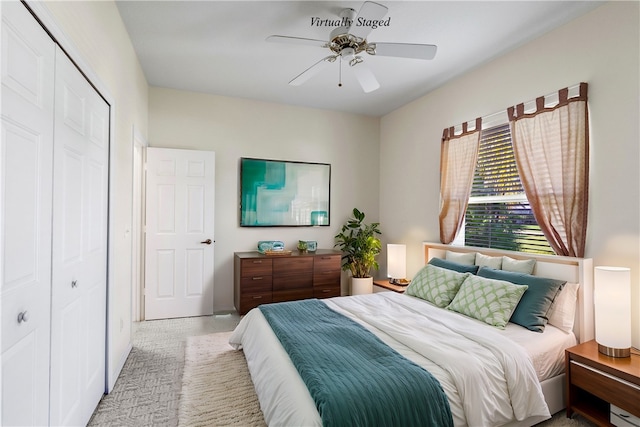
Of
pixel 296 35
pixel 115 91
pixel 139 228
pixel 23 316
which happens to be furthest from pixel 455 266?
pixel 139 228

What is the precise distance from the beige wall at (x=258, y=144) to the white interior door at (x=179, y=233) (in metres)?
0.18

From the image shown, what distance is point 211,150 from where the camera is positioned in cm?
427

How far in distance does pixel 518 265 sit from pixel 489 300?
1.78ft

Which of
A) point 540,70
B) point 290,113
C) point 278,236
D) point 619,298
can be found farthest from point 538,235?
→ point 290,113

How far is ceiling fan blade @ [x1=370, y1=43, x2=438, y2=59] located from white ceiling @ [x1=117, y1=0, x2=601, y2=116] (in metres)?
0.30

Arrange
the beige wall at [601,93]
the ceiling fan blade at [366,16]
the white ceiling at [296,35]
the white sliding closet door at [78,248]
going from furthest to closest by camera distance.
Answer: the white ceiling at [296,35]
the beige wall at [601,93]
the ceiling fan blade at [366,16]
the white sliding closet door at [78,248]

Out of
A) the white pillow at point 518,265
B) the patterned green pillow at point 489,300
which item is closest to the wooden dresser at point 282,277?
the patterned green pillow at point 489,300

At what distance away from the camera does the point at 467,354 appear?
1845mm

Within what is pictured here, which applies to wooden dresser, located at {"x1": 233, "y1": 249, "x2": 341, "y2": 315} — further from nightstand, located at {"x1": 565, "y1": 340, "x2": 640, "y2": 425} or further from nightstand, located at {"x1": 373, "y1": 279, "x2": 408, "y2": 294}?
nightstand, located at {"x1": 565, "y1": 340, "x2": 640, "y2": 425}

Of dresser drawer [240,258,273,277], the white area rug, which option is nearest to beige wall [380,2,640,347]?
the white area rug

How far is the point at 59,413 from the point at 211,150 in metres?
3.25

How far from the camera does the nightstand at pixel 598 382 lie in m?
1.80

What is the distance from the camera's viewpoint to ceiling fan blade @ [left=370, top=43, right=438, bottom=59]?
234 cm

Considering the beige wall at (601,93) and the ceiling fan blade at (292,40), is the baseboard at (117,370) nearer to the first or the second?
the ceiling fan blade at (292,40)
